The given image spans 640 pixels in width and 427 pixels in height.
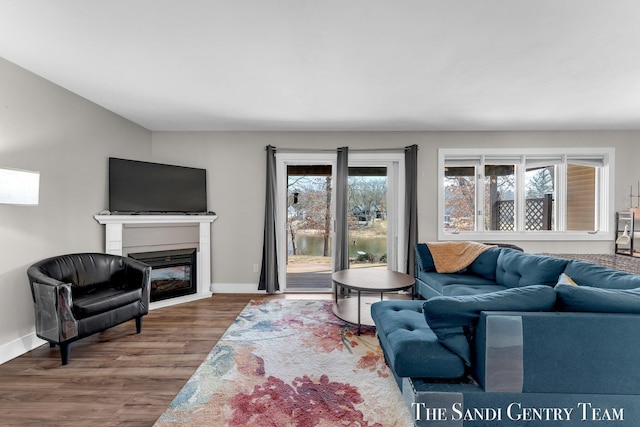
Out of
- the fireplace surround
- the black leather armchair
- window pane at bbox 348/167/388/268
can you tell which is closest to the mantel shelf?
the fireplace surround

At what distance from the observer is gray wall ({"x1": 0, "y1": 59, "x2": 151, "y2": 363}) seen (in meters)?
2.47

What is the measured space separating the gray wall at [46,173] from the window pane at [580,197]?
257 inches

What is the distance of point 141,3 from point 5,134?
1.88 m

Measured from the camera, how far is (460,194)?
175 inches

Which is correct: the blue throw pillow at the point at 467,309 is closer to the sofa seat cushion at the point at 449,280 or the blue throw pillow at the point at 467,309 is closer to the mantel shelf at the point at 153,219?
the sofa seat cushion at the point at 449,280

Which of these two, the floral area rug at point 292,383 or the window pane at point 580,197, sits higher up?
the window pane at point 580,197

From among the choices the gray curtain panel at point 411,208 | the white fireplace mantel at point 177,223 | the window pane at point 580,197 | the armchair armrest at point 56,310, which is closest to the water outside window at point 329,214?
the gray curtain panel at point 411,208

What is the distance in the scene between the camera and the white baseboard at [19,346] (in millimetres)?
2412

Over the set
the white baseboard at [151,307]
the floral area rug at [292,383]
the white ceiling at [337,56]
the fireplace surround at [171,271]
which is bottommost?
the floral area rug at [292,383]

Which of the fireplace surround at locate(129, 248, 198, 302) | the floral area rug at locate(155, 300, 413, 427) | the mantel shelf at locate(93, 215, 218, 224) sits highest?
the mantel shelf at locate(93, 215, 218, 224)

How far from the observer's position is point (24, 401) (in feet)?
6.35

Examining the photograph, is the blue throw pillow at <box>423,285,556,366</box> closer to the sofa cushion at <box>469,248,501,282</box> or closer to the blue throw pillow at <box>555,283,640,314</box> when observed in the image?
the blue throw pillow at <box>555,283,640,314</box>

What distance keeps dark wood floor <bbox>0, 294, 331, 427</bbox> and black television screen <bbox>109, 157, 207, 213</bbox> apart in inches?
58.8

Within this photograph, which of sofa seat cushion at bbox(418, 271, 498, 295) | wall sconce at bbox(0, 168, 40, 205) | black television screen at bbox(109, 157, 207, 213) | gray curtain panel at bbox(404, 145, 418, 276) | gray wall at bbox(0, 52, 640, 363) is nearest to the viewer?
wall sconce at bbox(0, 168, 40, 205)
